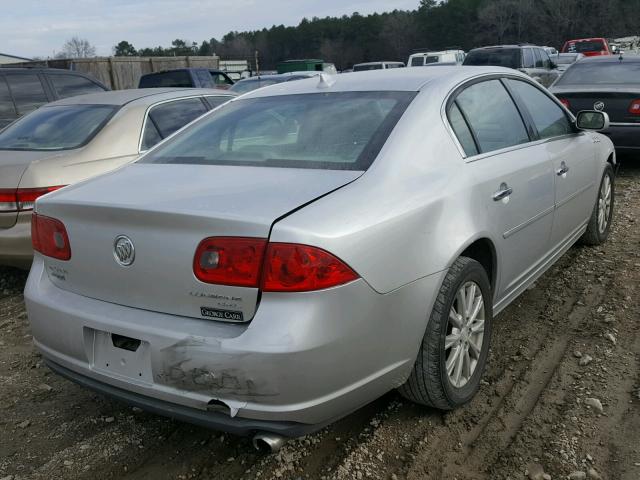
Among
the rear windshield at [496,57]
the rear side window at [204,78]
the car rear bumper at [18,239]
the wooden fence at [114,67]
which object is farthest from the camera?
the wooden fence at [114,67]

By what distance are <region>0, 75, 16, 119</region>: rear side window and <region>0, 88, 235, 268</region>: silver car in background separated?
2196 mm

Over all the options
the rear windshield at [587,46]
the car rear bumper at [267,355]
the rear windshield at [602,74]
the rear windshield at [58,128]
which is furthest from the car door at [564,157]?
the rear windshield at [587,46]

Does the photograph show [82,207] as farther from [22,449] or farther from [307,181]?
[22,449]

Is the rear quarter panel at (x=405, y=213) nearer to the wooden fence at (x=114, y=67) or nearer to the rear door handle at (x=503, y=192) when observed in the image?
the rear door handle at (x=503, y=192)

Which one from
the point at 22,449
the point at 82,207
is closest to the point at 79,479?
the point at 22,449

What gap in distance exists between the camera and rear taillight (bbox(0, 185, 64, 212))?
14.3 feet

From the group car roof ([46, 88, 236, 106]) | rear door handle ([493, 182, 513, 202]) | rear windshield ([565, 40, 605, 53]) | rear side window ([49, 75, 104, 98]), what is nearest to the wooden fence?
rear side window ([49, 75, 104, 98])

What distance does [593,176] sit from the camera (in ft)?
15.0

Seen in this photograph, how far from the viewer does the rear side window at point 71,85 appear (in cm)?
794

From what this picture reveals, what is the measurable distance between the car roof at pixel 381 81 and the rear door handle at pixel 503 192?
1.87 ft

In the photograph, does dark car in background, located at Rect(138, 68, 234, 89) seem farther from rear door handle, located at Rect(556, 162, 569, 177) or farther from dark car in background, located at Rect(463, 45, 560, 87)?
rear door handle, located at Rect(556, 162, 569, 177)

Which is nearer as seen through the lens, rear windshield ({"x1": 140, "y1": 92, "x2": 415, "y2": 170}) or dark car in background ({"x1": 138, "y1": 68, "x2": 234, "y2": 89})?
rear windshield ({"x1": 140, "y1": 92, "x2": 415, "y2": 170})

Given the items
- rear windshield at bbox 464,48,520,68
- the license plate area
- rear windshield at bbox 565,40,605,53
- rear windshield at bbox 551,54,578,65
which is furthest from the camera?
rear windshield at bbox 565,40,605,53

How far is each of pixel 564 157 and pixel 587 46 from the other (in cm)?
2823
